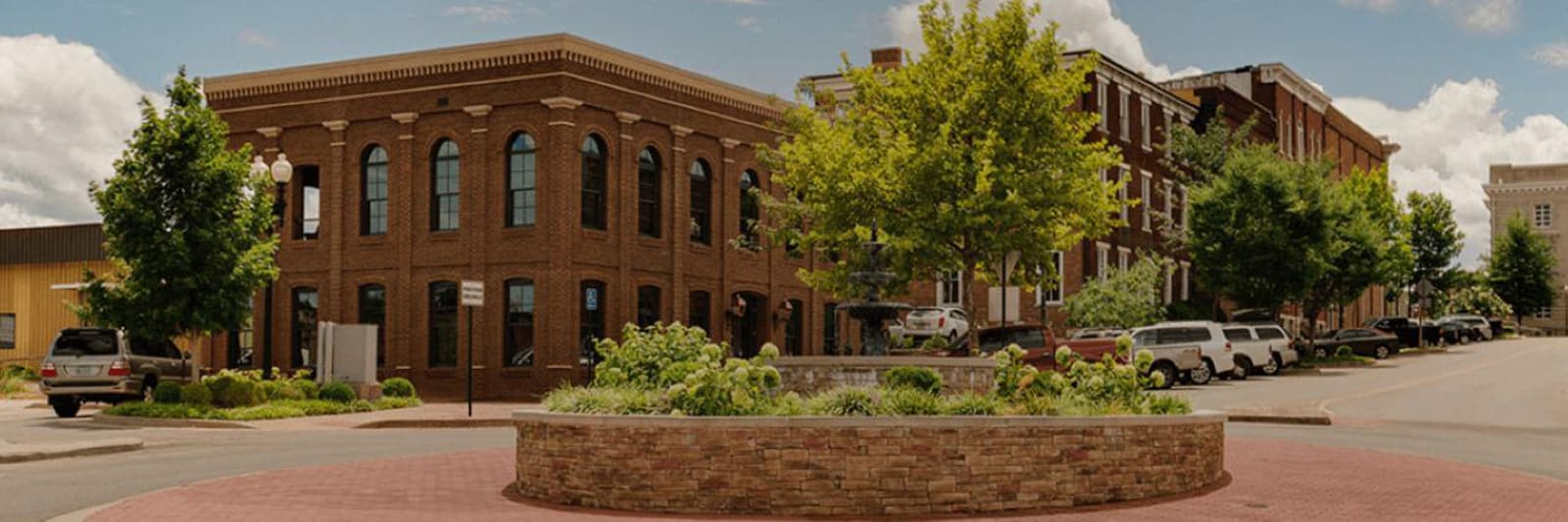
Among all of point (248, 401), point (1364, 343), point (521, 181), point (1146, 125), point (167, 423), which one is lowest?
point (167, 423)

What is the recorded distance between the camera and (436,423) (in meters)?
26.5

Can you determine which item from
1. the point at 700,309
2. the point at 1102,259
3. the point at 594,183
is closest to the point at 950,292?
the point at 1102,259

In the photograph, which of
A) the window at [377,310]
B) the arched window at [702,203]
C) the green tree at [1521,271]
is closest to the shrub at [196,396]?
the window at [377,310]

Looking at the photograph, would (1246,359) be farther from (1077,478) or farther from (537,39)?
(1077,478)

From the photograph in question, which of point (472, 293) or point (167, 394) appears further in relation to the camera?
point (167, 394)

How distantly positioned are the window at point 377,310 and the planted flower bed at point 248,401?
5643mm

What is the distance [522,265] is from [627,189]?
10.3 ft

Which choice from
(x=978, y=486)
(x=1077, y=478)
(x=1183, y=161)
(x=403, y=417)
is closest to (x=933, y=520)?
(x=978, y=486)

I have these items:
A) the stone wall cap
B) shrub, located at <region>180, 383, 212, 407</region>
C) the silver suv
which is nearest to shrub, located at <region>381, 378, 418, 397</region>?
the silver suv

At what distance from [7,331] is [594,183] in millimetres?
25048

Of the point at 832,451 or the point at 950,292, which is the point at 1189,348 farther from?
the point at 832,451

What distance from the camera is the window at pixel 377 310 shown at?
37.0 metres

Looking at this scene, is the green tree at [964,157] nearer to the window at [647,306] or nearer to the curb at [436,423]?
the window at [647,306]

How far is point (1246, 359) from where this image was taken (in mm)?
41469
